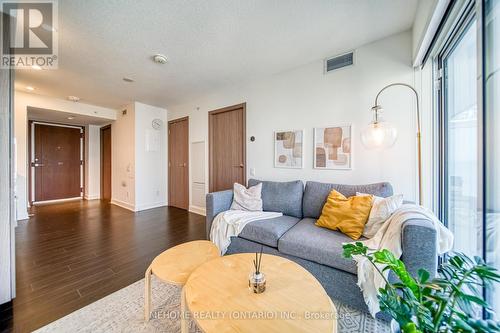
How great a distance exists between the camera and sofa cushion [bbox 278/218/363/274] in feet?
5.06

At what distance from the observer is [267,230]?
6.61 feet

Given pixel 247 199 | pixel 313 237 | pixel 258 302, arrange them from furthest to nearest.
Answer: pixel 247 199 → pixel 313 237 → pixel 258 302

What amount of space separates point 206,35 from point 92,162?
589 centimetres

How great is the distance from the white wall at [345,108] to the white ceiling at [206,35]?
200mm

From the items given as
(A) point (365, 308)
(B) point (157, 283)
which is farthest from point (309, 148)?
(B) point (157, 283)

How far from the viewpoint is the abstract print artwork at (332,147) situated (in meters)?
2.45

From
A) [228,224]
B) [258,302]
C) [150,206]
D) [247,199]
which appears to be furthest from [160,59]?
[150,206]

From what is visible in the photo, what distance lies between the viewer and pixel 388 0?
1710 mm

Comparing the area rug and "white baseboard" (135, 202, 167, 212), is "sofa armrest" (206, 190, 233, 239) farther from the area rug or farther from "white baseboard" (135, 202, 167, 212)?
"white baseboard" (135, 202, 167, 212)

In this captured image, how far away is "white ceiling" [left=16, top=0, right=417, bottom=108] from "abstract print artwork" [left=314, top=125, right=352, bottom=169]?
100cm

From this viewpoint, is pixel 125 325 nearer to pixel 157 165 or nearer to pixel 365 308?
pixel 365 308

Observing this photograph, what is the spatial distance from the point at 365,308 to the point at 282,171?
1.87 m

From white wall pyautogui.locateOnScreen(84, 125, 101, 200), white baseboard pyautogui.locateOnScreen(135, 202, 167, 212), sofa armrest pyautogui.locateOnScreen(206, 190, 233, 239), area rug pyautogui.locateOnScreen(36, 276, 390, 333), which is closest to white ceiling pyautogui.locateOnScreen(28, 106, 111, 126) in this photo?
white wall pyautogui.locateOnScreen(84, 125, 101, 200)

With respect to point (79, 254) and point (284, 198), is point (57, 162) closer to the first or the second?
point (79, 254)
